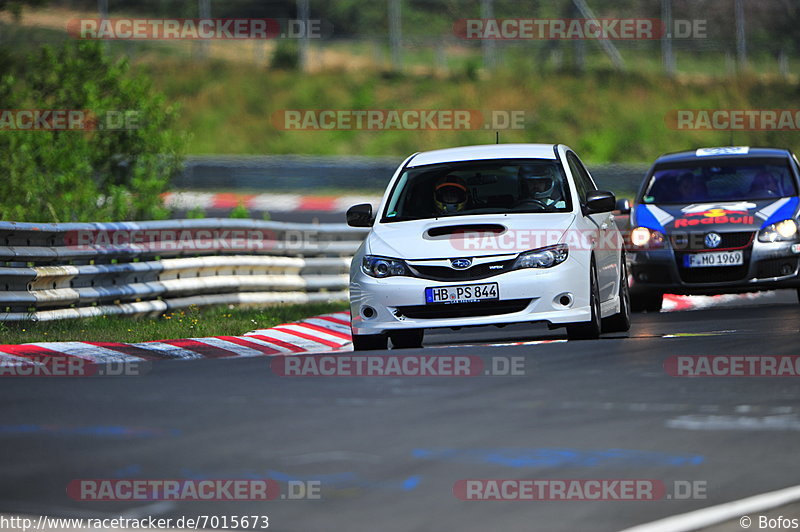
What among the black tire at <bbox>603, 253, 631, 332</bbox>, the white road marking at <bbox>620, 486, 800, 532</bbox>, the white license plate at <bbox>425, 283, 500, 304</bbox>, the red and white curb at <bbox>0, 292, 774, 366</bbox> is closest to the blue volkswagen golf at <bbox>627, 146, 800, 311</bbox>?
the black tire at <bbox>603, 253, 631, 332</bbox>

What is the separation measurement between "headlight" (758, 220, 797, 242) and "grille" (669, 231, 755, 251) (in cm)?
11

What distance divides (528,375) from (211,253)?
7.67 metres

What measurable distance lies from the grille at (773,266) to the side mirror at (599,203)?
3610mm

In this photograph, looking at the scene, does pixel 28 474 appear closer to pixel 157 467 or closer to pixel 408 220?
pixel 157 467

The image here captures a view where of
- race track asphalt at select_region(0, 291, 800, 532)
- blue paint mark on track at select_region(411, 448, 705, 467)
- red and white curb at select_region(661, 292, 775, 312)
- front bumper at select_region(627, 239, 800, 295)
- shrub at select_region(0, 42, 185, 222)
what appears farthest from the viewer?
shrub at select_region(0, 42, 185, 222)

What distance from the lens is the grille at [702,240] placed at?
15.5 meters

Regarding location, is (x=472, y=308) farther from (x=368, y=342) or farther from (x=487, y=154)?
(x=487, y=154)

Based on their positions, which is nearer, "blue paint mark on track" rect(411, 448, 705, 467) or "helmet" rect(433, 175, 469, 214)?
"blue paint mark on track" rect(411, 448, 705, 467)

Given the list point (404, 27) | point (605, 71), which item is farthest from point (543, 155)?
point (404, 27)

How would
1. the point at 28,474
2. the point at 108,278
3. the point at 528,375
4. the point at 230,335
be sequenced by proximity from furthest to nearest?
1. the point at 108,278
2. the point at 230,335
3. the point at 528,375
4. the point at 28,474

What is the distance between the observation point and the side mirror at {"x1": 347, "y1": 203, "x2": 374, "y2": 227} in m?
12.4

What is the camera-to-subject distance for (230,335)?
44.5 feet

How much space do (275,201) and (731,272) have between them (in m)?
19.9

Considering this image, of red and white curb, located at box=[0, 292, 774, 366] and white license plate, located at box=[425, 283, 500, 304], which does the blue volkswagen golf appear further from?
white license plate, located at box=[425, 283, 500, 304]
